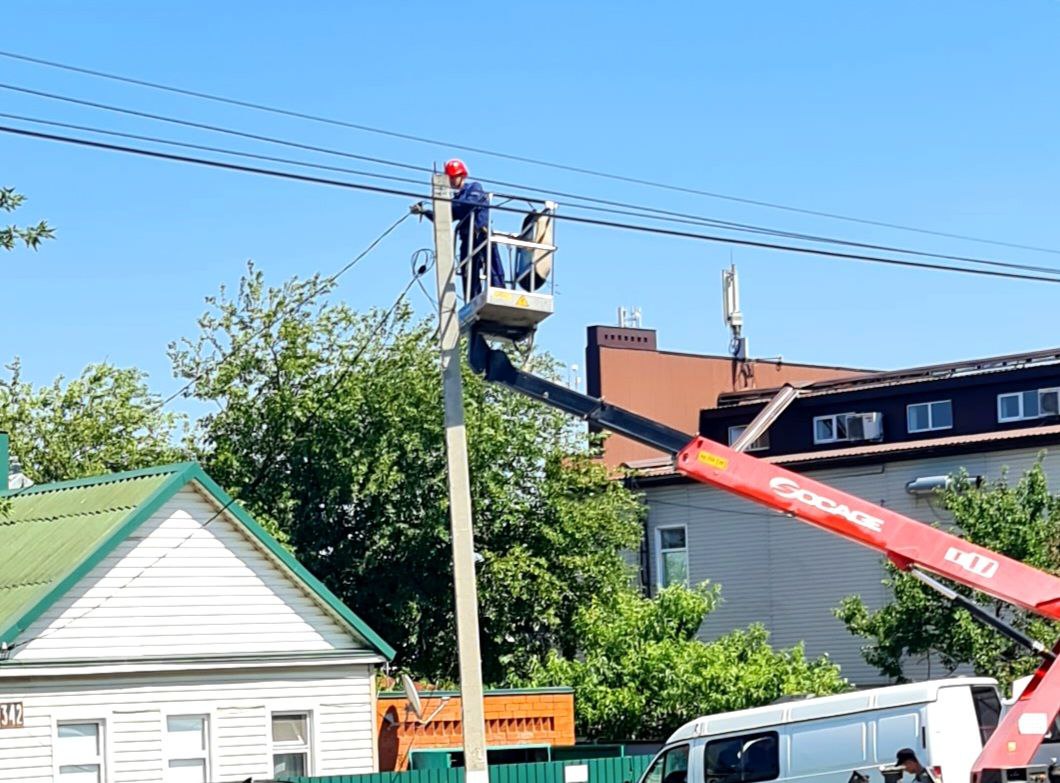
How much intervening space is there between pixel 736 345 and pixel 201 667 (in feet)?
117

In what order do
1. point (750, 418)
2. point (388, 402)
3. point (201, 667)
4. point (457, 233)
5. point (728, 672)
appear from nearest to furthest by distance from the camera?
point (457, 233) → point (201, 667) → point (728, 672) → point (388, 402) → point (750, 418)

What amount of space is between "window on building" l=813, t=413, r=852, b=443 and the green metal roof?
70.2 ft

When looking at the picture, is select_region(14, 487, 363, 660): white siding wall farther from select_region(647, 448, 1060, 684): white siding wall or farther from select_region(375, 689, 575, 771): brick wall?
select_region(647, 448, 1060, 684): white siding wall

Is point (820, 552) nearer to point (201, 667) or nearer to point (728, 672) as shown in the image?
point (728, 672)

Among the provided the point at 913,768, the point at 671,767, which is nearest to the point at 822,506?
the point at 913,768

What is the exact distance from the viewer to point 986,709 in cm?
1861

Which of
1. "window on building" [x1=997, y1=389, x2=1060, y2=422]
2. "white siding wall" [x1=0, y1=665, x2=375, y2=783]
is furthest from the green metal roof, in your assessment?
"window on building" [x1=997, y1=389, x2=1060, y2=422]

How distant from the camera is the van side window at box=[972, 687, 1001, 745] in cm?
1853

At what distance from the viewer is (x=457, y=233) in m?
19.2

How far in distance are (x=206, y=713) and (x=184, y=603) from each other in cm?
152

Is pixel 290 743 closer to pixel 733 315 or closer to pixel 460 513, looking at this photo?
pixel 460 513

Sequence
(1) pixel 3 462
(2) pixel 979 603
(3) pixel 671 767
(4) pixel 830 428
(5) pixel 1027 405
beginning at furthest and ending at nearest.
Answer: (4) pixel 830 428
(5) pixel 1027 405
(2) pixel 979 603
(1) pixel 3 462
(3) pixel 671 767

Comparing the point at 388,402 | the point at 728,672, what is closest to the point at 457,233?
the point at 728,672

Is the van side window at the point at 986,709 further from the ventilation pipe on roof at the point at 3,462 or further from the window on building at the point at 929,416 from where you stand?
the window on building at the point at 929,416
